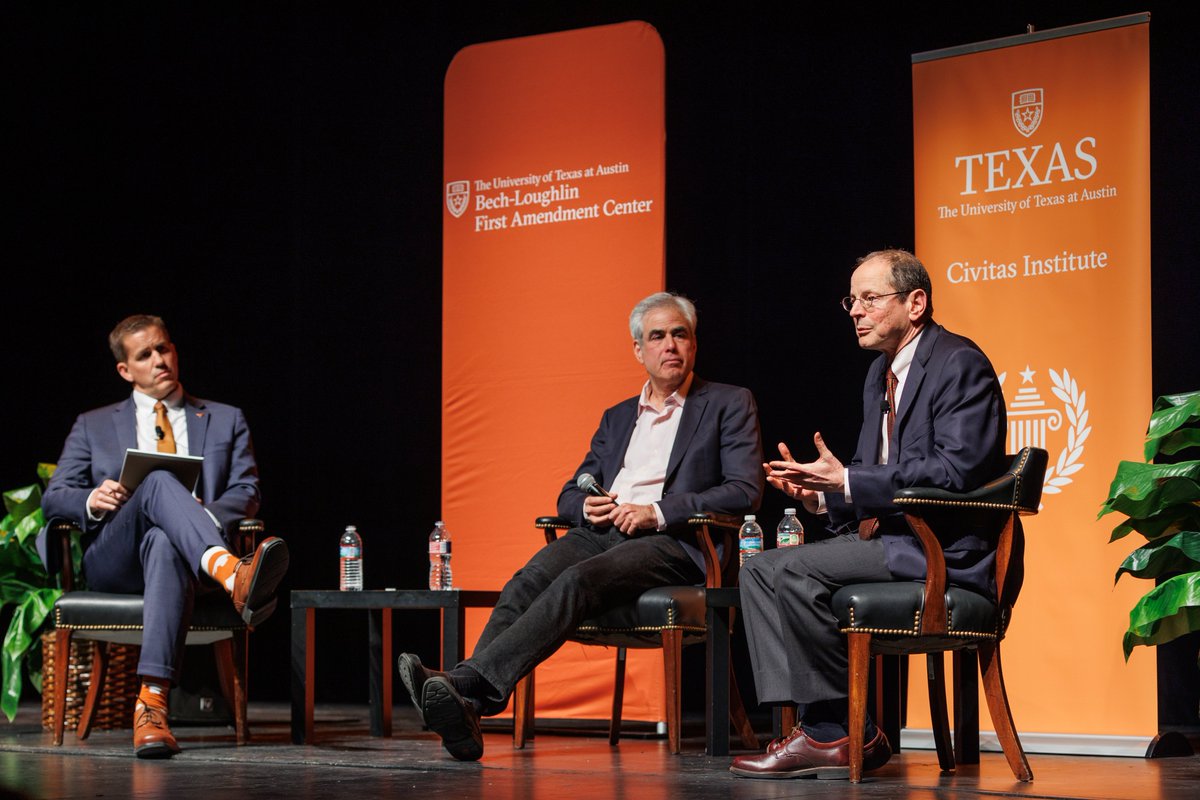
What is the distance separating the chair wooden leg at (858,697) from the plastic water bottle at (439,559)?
5.94ft

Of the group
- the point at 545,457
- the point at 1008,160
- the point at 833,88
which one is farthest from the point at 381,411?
the point at 1008,160

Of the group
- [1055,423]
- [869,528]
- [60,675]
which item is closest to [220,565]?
[60,675]

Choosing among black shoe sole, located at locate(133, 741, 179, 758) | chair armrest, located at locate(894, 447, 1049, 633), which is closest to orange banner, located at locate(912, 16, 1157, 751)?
chair armrest, located at locate(894, 447, 1049, 633)

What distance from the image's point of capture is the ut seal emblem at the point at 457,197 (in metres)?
5.07

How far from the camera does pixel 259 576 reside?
3.61 m

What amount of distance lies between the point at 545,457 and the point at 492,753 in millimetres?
1370

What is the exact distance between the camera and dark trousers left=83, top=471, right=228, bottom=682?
3.76 metres

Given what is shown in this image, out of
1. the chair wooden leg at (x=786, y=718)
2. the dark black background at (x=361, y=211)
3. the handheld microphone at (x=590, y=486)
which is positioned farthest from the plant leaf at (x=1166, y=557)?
the handheld microphone at (x=590, y=486)

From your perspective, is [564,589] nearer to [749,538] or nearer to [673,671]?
[673,671]

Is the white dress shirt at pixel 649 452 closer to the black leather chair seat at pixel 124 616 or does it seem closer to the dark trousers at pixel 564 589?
the dark trousers at pixel 564 589

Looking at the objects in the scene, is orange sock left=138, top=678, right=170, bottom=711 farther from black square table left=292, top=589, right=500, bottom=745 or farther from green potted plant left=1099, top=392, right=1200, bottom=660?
green potted plant left=1099, top=392, right=1200, bottom=660

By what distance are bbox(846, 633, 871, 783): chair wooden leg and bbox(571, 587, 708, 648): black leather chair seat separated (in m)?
0.73

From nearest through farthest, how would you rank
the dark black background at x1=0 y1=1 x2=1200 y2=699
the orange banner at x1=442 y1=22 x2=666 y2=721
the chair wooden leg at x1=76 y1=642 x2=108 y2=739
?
1. the chair wooden leg at x1=76 y1=642 x2=108 y2=739
2. the orange banner at x1=442 y1=22 x2=666 y2=721
3. the dark black background at x1=0 y1=1 x2=1200 y2=699

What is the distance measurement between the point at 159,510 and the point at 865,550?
1960mm
